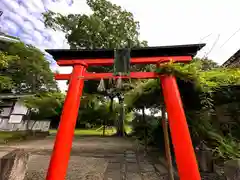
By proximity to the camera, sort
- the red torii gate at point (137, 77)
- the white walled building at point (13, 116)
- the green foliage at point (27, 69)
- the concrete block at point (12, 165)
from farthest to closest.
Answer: the green foliage at point (27, 69) < the white walled building at point (13, 116) < the red torii gate at point (137, 77) < the concrete block at point (12, 165)

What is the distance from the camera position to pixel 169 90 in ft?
8.48

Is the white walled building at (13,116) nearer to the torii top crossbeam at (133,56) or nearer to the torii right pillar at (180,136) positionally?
the torii top crossbeam at (133,56)

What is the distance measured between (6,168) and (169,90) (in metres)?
2.51

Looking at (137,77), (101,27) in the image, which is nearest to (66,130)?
(137,77)

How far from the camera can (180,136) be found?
2240 mm

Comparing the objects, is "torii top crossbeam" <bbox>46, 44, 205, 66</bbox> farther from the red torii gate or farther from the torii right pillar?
the torii right pillar

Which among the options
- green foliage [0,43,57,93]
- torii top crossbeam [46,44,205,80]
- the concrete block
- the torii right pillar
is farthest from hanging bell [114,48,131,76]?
green foliage [0,43,57,93]

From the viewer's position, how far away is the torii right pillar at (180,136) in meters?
2.01

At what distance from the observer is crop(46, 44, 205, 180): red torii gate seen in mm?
2117

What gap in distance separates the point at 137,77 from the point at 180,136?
4.13ft

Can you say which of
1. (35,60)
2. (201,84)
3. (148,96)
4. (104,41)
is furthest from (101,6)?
(201,84)

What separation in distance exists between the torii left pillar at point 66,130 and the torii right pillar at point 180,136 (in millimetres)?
1590

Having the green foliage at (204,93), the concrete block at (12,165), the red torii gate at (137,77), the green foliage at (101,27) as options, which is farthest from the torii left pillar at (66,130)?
the green foliage at (101,27)

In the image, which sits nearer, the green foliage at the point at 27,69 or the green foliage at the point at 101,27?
the green foliage at the point at 101,27
